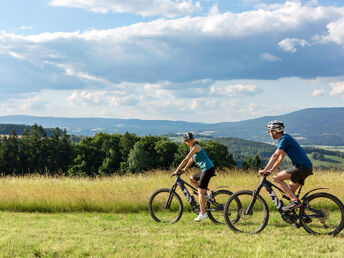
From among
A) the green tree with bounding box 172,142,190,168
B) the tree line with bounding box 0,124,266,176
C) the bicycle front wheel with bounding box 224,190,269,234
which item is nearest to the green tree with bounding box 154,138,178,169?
the tree line with bounding box 0,124,266,176

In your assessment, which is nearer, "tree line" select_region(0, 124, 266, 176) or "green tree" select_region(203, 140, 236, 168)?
"green tree" select_region(203, 140, 236, 168)

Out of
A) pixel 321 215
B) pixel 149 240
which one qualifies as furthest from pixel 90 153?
pixel 321 215

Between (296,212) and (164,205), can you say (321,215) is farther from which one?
(164,205)

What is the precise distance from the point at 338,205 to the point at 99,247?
15.8 feet

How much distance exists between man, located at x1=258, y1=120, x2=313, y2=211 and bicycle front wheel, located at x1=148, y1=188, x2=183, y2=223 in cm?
260

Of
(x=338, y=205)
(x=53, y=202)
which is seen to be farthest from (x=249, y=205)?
(x=53, y=202)

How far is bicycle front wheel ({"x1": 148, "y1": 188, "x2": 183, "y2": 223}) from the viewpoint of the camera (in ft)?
29.4

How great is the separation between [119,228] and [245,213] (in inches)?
117

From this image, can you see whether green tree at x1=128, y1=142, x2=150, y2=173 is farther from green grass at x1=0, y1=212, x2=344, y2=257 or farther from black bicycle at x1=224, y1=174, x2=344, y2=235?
black bicycle at x1=224, y1=174, x2=344, y2=235

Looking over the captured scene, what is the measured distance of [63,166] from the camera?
242 feet

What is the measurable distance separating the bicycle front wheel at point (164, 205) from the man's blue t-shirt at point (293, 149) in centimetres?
306

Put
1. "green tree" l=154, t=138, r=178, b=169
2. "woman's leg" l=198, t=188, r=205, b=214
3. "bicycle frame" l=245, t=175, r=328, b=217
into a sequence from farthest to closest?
"green tree" l=154, t=138, r=178, b=169, "woman's leg" l=198, t=188, r=205, b=214, "bicycle frame" l=245, t=175, r=328, b=217

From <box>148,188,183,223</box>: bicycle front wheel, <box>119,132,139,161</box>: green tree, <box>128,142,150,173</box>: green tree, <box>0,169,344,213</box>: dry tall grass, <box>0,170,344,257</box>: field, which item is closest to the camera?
<box>0,170,344,257</box>: field

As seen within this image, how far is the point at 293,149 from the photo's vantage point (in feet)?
23.6
